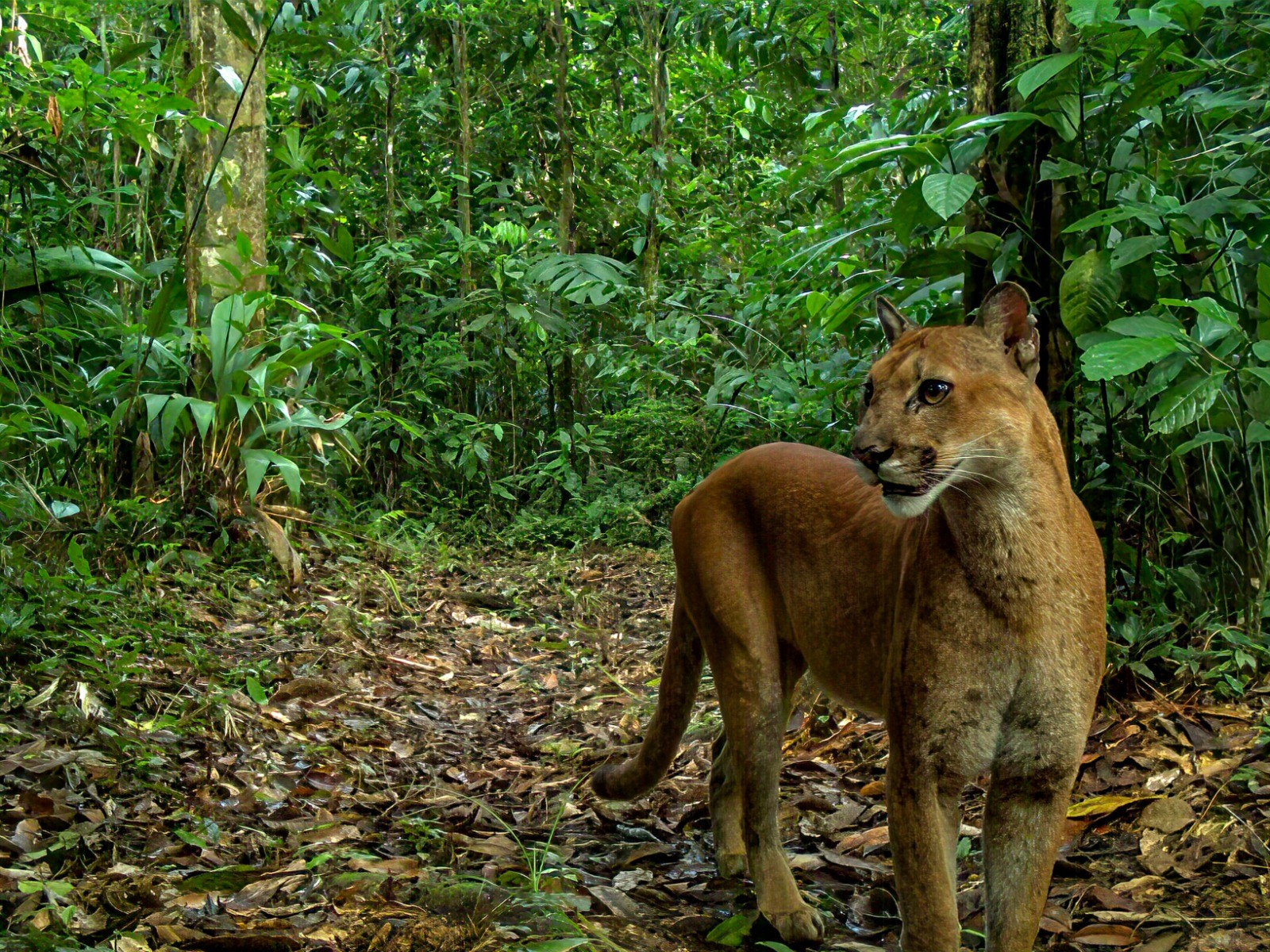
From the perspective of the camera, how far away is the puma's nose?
2.51 m

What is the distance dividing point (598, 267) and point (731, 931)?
7174 mm

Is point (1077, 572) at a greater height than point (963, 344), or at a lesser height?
lesser

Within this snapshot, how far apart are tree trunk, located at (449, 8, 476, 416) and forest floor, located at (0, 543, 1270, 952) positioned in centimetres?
476

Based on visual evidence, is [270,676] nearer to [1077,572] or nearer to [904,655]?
[904,655]

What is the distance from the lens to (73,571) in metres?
4.55

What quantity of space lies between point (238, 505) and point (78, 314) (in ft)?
4.22

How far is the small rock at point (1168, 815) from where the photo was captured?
324 cm

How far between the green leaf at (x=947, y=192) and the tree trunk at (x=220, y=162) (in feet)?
14.5

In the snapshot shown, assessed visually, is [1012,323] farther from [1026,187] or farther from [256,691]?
[256,691]

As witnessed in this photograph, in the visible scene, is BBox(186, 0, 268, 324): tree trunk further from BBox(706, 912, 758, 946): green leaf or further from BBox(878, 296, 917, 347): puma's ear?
BBox(706, 912, 758, 946): green leaf

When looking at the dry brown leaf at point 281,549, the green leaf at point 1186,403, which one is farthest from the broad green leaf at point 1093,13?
the dry brown leaf at point 281,549

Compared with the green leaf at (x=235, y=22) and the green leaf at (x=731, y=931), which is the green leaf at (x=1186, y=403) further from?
the green leaf at (x=235, y=22)

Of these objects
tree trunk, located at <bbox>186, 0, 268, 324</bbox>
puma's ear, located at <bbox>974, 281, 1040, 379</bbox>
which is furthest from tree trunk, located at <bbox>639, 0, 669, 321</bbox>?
puma's ear, located at <bbox>974, 281, 1040, 379</bbox>

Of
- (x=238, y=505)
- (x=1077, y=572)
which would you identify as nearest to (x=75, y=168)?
(x=238, y=505)
